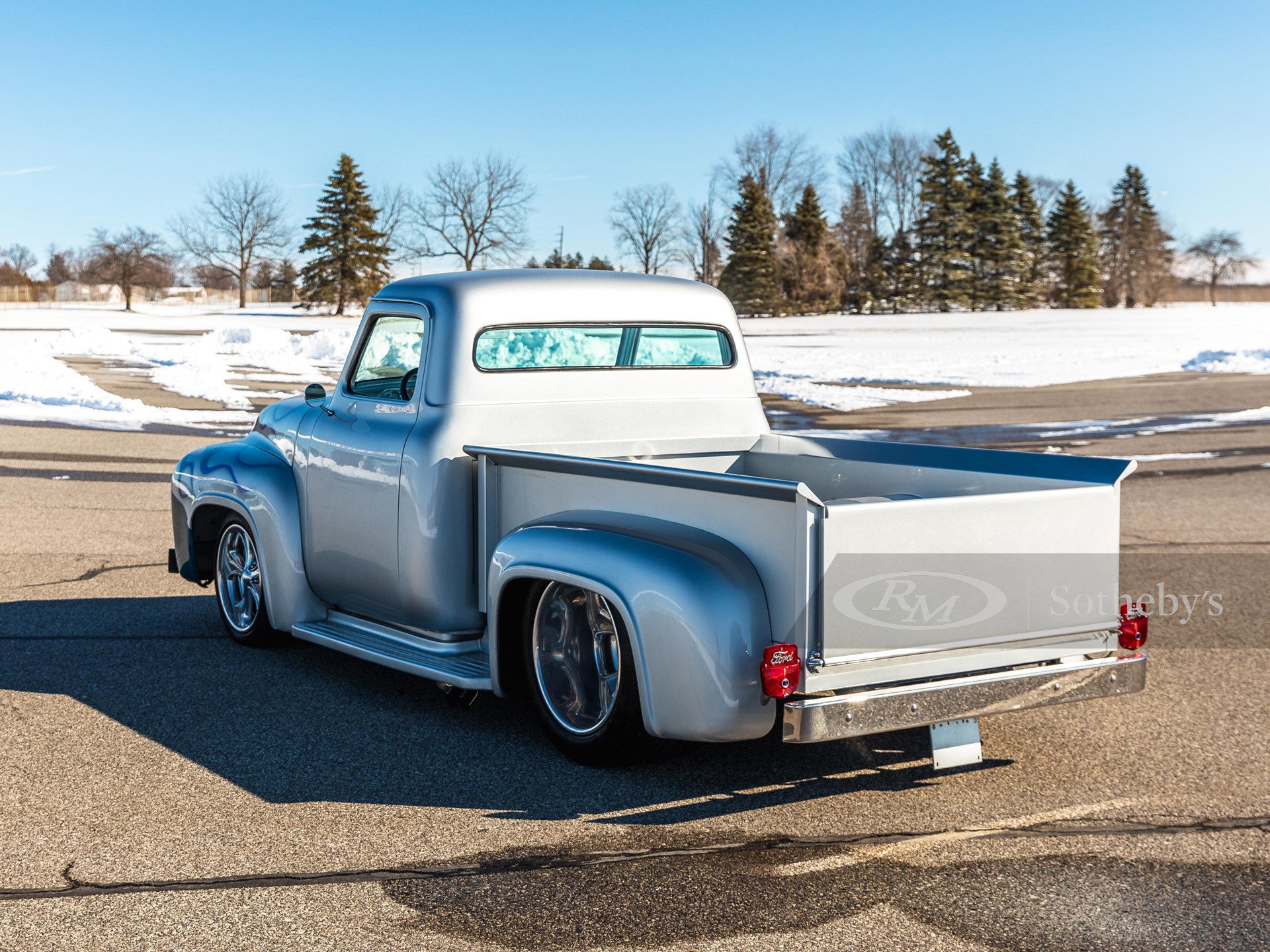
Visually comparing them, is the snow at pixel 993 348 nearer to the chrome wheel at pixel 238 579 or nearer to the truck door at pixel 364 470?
the chrome wheel at pixel 238 579

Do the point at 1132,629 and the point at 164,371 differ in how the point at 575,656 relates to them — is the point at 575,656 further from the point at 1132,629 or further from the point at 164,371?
the point at 164,371

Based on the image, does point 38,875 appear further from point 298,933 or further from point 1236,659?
point 1236,659

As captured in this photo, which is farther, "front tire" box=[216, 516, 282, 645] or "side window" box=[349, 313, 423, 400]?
"front tire" box=[216, 516, 282, 645]

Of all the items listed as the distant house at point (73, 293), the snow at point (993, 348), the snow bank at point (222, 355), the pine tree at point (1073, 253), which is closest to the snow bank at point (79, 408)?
the snow bank at point (222, 355)

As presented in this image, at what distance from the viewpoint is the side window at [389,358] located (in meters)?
6.11

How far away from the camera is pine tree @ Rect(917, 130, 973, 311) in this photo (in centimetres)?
8150

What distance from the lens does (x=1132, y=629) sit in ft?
15.3

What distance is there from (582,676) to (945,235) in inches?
3185

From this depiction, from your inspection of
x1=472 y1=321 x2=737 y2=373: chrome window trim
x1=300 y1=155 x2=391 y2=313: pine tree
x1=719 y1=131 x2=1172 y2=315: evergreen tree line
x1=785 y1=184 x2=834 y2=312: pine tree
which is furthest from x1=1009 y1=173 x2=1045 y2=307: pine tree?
x1=472 y1=321 x2=737 y2=373: chrome window trim

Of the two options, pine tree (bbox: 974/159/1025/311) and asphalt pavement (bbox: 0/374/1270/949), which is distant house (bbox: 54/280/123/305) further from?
asphalt pavement (bbox: 0/374/1270/949)

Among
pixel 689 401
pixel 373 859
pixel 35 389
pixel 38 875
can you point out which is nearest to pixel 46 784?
pixel 38 875

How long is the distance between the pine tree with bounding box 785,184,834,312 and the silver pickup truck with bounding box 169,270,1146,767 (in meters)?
77.2

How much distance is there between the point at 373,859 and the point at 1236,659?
15.5 ft

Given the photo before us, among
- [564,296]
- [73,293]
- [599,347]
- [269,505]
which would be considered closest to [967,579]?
[599,347]
